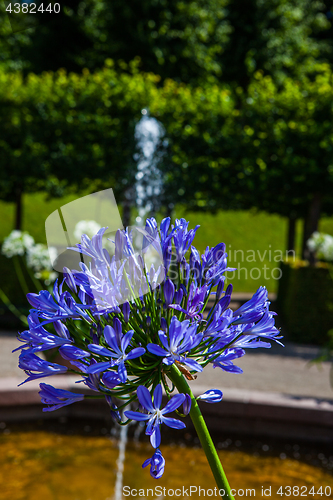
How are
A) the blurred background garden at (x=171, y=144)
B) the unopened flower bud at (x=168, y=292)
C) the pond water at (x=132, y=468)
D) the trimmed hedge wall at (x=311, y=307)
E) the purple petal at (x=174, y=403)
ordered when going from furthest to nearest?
the blurred background garden at (x=171, y=144) < the trimmed hedge wall at (x=311, y=307) < the pond water at (x=132, y=468) < the unopened flower bud at (x=168, y=292) < the purple petal at (x=174, y=403)

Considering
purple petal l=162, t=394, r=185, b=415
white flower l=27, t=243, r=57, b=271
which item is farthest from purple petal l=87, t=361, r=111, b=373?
white flower l=27, t=243, r=57, b=271

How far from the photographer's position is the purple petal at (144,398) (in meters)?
0.75

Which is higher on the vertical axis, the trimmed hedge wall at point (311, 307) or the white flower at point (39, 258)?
the white flower at point (39, 258)

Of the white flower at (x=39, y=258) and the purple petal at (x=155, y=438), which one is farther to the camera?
the white flower at (x=39, y=258)

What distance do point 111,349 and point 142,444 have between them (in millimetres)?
3438

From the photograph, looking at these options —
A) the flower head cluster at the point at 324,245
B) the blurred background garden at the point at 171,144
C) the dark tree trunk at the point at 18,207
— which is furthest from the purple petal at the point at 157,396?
the dark tree trunk at the point at 18,207

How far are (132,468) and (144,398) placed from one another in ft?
10.4

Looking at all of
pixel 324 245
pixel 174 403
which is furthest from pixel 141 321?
pixel 324 245

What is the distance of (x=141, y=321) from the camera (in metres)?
0.92

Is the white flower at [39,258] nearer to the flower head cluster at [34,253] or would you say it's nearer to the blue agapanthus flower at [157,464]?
the flower head cluster at [34,253]

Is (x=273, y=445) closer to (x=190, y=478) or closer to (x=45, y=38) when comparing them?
(x=190, y=478)

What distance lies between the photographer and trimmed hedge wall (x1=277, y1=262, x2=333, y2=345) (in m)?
7.65

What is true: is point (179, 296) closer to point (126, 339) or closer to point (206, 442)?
point (126, 339)

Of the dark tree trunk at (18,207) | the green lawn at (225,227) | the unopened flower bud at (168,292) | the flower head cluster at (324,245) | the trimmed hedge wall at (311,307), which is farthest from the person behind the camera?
the green lawn at (225,227)
